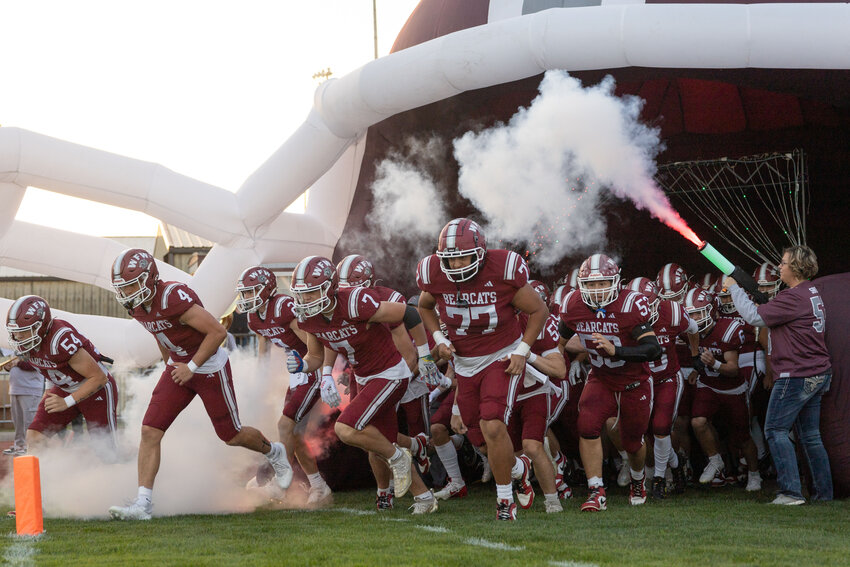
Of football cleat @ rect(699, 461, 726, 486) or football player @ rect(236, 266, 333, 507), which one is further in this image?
football cleat @ rect(699, 461, 726, 486)

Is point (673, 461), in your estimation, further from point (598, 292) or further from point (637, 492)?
point (598, 292)

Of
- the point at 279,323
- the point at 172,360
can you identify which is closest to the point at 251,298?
the point at 279,323

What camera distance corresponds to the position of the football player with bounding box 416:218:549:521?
5.57 m

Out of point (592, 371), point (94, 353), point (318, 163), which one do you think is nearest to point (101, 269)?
point (318, 163)

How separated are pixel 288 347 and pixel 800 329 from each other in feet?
13.0

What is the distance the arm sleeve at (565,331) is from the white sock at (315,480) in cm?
230

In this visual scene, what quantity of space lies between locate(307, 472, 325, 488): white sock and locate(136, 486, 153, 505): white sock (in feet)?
5.01

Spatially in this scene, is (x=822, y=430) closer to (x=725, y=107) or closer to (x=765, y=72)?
(x=765, y=72)

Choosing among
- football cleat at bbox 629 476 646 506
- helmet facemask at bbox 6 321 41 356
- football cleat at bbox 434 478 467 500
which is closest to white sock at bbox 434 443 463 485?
football cleat at bbox 434 478 467 500

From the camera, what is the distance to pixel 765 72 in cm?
792

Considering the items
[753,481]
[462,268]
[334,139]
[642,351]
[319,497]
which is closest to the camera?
[462,268]

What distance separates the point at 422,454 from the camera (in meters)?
7.65

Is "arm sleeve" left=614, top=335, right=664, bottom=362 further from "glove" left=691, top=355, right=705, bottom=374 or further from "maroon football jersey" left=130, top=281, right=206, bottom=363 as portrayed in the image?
"maroon football jersey" left=130, top=281, right=206, bottom=363

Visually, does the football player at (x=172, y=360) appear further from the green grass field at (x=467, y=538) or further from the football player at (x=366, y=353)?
the football player at (x=366, y=353)
